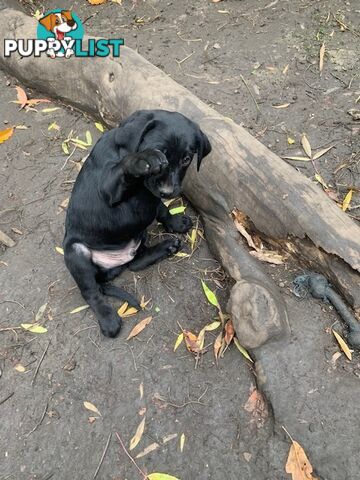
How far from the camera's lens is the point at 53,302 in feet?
12.9

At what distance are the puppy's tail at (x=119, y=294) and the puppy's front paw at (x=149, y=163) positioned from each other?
1.18 metres

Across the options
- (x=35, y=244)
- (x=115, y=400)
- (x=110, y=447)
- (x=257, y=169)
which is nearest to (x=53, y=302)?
(x=35, y=244)

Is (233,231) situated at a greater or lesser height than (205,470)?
greater

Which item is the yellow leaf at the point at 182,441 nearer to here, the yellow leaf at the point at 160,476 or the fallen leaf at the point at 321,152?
the yellow leaf at the point at 160,476

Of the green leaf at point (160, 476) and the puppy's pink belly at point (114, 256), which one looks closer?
the green leaf at point (160, 476)

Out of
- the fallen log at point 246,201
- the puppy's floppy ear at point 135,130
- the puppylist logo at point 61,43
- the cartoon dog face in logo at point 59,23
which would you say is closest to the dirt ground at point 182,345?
the fallen log at point 246,201

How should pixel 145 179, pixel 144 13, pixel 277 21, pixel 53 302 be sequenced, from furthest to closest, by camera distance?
pixel 144 13
pixel 277 21
pixel 53 302
pixel 145 179

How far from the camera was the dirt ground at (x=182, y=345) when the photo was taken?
9.76 ft

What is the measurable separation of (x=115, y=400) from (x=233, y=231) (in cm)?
158

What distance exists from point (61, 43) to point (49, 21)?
2.83 feet

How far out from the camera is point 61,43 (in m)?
5.32

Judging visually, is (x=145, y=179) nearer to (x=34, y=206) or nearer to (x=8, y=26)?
(x=34, y=206)

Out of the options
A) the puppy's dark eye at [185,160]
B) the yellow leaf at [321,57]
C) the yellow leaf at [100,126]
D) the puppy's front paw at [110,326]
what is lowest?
the puppy's front paw at [110,326]

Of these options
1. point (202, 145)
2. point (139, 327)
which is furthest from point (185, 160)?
point (139, 327)
